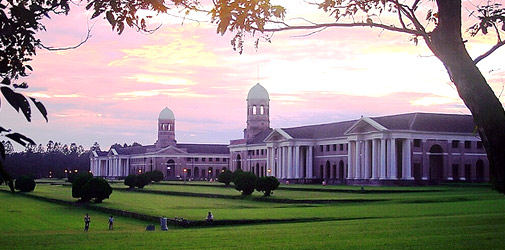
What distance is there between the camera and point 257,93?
386ft

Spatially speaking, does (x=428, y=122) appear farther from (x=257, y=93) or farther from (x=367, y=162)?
(x=257, y=93)

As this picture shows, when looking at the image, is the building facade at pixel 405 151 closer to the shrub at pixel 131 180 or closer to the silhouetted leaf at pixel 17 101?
the shrub at pixel 131 180

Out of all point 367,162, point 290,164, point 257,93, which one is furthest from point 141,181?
point 257,93

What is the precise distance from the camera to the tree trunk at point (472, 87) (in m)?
6.95

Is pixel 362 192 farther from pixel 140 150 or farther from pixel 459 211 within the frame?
pixel 140 150

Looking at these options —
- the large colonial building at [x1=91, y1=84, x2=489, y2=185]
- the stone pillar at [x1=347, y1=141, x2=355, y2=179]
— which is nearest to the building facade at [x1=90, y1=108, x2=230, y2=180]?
the large colonial building at [x1=91, y1=84, x2=489, y2=185]

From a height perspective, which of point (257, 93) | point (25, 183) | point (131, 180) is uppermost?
point (257, 93)

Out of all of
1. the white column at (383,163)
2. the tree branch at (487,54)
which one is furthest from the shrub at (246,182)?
the tree branch at (487,54)

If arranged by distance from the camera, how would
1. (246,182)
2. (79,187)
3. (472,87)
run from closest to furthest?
1. (472,87)
2. (79,187)
3. (246,182)

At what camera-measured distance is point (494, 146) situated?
6.93m

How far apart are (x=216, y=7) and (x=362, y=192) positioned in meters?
50.8

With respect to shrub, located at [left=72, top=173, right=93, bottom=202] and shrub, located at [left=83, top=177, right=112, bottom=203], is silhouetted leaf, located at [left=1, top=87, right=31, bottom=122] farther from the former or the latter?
shrub, located at [left=72, top=173, right=93, bottom=202]

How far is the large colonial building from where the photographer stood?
3073 inches

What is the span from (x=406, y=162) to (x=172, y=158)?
71.0 metres
